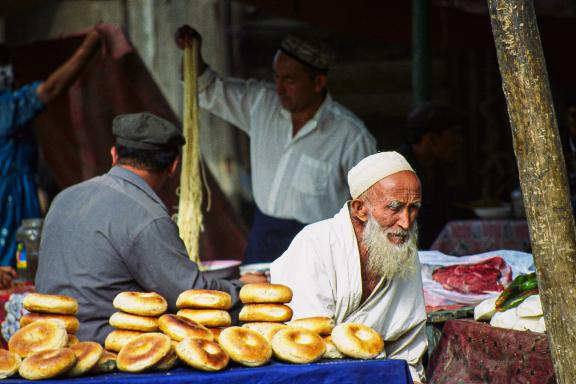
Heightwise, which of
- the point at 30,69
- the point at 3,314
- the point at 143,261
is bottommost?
the point at 3,314

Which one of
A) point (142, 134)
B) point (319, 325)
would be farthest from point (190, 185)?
point (319, 325)

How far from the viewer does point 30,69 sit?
7.05 metres

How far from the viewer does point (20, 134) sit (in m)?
6.59

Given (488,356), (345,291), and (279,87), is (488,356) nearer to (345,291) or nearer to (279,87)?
(345,291)

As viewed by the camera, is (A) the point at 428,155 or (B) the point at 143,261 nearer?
(B) the point at 143,261

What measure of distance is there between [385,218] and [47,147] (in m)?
3.66

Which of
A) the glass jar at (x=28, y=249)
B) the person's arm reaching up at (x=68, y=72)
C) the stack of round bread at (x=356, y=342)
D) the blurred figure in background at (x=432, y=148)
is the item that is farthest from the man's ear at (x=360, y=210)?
the person's arm reaching up at (x=68, y=72)

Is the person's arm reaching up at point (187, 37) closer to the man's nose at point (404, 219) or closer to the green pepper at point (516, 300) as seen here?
the man's nose at point (404, 219)

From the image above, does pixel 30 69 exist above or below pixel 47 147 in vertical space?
above

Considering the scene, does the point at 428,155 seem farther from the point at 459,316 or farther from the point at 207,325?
the point at 207,325

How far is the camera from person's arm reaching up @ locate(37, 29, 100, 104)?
6.31m

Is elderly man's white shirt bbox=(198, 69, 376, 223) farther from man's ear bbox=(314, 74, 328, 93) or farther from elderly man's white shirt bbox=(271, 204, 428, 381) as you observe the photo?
elderly man's white shirt bbox=(271, 204, 428, 381)

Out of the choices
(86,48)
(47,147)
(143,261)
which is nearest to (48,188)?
(47,147)

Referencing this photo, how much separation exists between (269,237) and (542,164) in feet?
8.70
